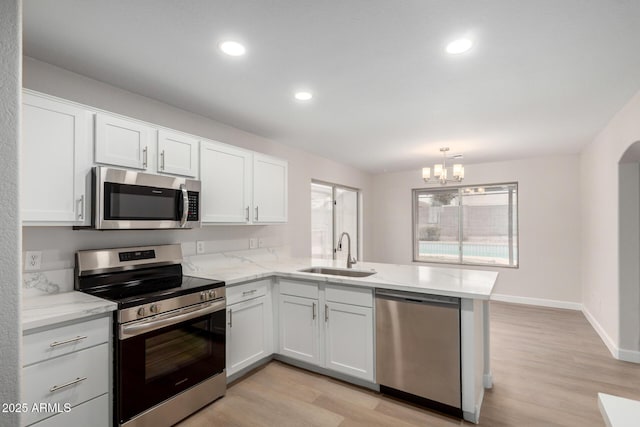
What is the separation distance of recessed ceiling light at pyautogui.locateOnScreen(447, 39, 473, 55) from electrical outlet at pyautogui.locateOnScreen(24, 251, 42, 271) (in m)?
2.83

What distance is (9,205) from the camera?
98 cm

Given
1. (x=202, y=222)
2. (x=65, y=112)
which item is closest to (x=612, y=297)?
(x=202, y=222)

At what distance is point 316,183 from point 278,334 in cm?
258

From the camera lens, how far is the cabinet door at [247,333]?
2607 millimetres

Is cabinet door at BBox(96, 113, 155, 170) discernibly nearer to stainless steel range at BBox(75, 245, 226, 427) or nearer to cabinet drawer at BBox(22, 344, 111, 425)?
stainless steel range at BBox(75, 245, 226, 427)

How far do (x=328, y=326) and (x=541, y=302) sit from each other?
4.28m

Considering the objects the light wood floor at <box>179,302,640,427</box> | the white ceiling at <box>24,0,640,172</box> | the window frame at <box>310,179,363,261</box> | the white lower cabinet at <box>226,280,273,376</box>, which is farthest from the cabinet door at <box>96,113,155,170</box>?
the window frame at <box>310,179,363,261</box>

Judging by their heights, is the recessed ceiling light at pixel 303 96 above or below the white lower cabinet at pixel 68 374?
above

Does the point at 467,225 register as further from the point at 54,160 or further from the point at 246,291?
the point at 54,160

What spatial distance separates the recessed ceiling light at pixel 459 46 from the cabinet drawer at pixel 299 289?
2.01m

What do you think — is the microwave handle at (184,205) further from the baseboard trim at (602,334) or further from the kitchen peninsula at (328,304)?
the baseboard trim at (602,334)

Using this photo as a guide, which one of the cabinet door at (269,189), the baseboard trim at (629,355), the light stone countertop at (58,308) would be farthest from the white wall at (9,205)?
the baseboard trim at (629,355)

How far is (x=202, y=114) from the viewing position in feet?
10.1

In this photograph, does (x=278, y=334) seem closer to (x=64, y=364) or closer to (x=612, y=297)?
(x=64, y=364)
